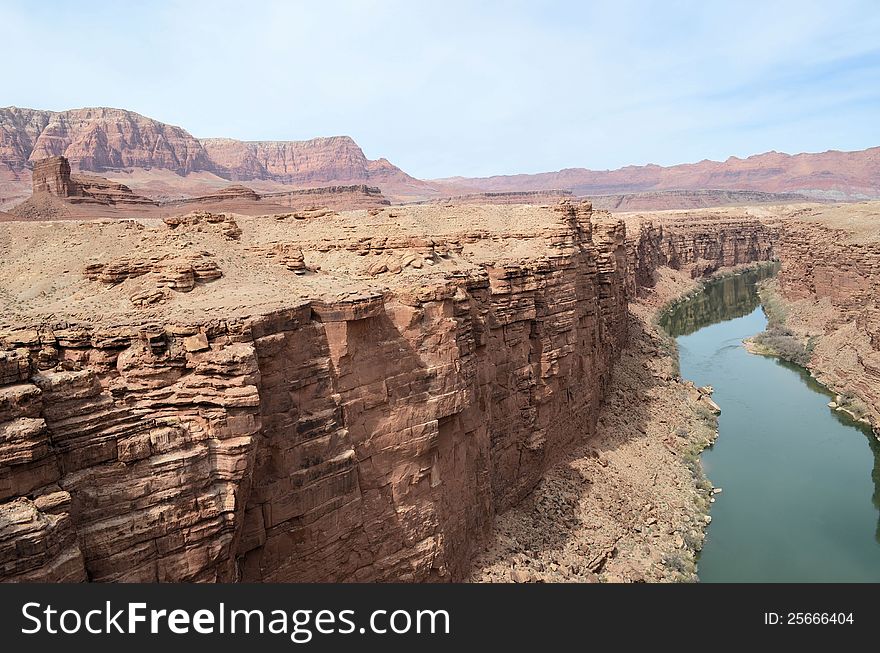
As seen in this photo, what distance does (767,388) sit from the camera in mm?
37219

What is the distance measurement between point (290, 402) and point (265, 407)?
55 centimetres

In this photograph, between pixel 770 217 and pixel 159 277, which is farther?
pixel 770 217

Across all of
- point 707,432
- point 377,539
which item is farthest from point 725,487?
point 377,539

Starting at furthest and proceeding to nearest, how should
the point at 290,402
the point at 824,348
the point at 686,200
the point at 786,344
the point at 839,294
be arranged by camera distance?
the point at 686,200 < the point at 839,294 < the point at 786,344 < the point at 824,348 < the point at 290,402

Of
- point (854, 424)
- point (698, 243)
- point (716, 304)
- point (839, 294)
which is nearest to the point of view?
point (854, 424)

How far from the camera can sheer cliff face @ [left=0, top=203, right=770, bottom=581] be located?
8578 millimetres

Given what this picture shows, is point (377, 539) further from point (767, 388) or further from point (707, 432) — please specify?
point (767, 388)

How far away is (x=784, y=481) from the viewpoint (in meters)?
25.9

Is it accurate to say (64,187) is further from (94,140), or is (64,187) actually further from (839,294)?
(94,140)

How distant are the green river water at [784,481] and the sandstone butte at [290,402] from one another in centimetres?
203

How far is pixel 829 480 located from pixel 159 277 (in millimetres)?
27386

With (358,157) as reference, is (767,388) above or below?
below

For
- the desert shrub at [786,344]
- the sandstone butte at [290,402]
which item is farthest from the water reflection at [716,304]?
the sandstone butte at [290,402]

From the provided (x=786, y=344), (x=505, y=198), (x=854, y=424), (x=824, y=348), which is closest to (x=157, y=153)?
(x=505, y=198)
